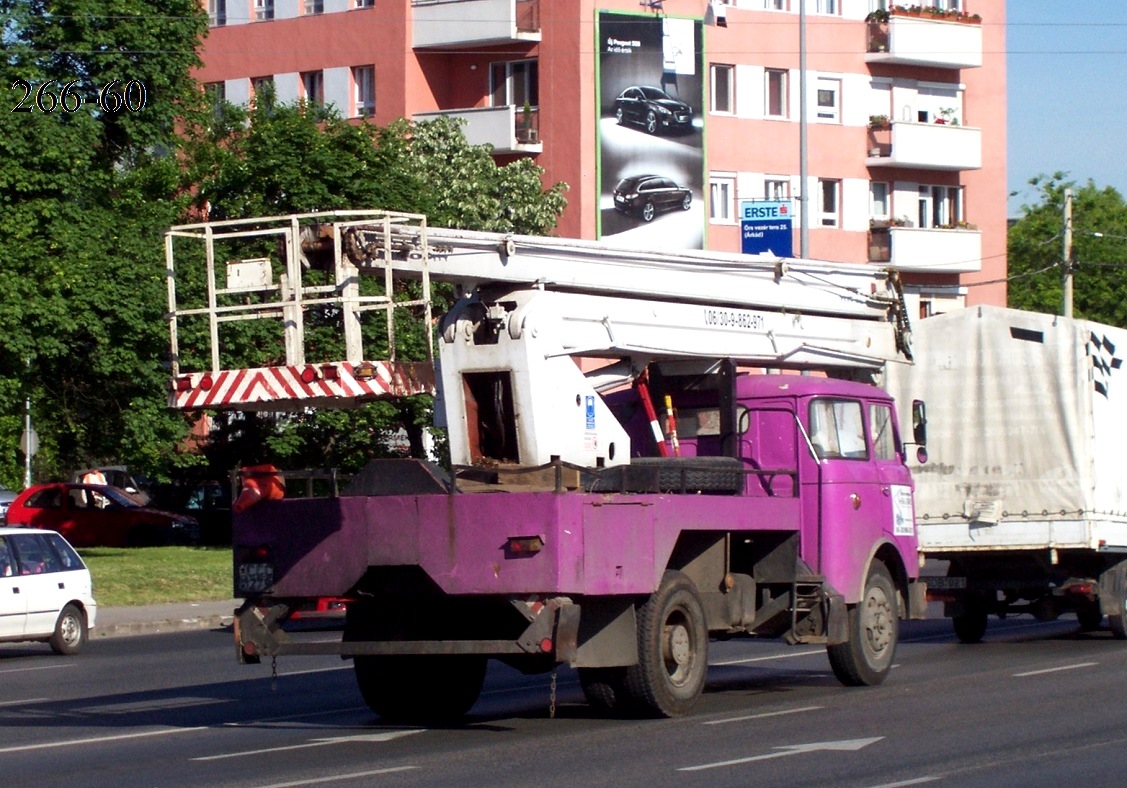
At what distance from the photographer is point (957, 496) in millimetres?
18953

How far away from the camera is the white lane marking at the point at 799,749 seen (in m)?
10.6

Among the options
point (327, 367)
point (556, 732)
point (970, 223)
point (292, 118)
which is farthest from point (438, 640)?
point (970, 223)

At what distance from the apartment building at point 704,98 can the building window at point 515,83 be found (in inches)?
2.5

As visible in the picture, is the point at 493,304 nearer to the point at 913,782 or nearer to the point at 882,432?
the point at 882,432

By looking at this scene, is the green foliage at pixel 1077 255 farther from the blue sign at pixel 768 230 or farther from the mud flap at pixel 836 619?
the mud flap at pixel 836 619

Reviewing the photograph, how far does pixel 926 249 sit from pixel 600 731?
146 ft

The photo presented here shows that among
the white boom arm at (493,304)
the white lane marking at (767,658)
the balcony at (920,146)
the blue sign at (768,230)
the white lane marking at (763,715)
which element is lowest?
the white lane marking at (767,658)

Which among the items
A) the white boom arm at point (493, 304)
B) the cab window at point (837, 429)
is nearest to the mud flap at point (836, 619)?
the cab window at point (837, 429)

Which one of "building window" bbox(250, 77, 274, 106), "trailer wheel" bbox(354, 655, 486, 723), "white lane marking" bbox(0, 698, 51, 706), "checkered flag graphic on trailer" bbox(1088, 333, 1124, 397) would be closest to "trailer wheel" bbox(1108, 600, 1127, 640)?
"checkered flag graphic on trailer" bbox(1088, 333, 1124, 397)

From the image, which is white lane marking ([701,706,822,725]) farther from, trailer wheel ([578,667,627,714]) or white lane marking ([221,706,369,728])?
white lane marking ([221,706,369,728])

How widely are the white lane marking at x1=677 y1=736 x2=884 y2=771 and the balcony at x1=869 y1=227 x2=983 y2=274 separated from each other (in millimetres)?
43232

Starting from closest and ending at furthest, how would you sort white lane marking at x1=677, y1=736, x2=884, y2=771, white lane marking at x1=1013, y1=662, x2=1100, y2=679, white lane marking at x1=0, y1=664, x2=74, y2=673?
white lane marking at x1=677, y1=736, x2=884, y2=771 → white lane marking at x1=1013, y1=662, x2=1100, y2=679 → white lane marking at x1=0, y1=664, x2=74, y2=673

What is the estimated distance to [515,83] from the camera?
1991 inches

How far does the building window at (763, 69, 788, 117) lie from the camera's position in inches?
2114
